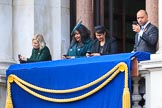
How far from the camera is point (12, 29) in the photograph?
21203 millimetres

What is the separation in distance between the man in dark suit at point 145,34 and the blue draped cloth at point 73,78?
31cm

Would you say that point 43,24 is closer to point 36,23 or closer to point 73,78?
point 36,23

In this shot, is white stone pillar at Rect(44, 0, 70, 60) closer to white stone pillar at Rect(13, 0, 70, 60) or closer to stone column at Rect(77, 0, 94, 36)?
white stone pillar at Rect(13, 0, 70, 60)

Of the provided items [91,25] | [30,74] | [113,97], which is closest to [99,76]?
[113,97]

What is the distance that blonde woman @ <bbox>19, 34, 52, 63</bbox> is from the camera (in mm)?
19703

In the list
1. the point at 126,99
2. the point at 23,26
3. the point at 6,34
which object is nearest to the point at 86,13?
the point at 23,26

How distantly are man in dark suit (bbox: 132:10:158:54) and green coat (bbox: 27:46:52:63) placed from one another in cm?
255

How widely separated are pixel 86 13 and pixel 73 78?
295 cm

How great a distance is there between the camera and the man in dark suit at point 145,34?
698 inches

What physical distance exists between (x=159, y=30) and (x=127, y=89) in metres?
1.34

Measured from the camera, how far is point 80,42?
19.1 meters

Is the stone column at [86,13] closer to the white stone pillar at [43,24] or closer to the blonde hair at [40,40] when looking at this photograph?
the white stone pillar at [43,24]

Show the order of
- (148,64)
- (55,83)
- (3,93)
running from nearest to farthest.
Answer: (148,64) → (55,83) → (3,93)

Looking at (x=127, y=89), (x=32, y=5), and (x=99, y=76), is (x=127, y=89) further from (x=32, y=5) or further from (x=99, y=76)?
(x=32, y=5)
